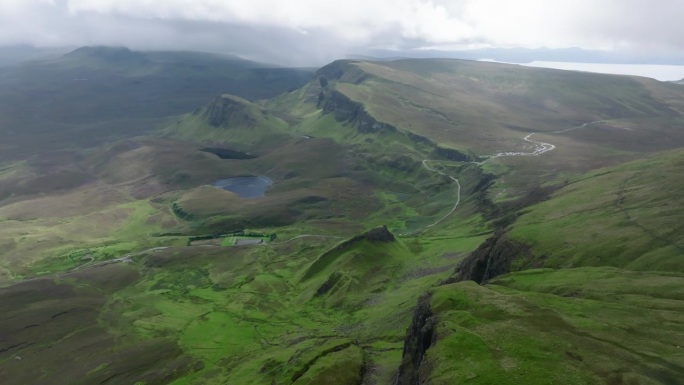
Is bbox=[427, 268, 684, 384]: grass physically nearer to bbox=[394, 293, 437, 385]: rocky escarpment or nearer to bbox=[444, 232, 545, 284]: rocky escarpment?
bbox=[394, 293, 437, 385]: rocky escarpment

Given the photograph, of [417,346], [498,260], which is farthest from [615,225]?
[417,346]

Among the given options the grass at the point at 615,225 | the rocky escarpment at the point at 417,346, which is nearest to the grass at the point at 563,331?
the rocky escarpment at the point at 417,346

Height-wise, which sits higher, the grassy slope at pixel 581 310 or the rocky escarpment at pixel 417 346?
the grassy slope at pixel 581 310

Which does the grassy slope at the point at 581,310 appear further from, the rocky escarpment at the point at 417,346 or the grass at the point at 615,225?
the rocky escarpment at the point at 417,346

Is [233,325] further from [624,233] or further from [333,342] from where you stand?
[624,233]

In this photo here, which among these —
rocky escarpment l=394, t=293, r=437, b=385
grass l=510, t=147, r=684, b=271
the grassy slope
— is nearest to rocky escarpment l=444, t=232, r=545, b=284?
the grassy slope

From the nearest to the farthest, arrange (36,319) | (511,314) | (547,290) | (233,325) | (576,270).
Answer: (511,314) → (547,290) → (576,270) → (233,325) → (36,319)

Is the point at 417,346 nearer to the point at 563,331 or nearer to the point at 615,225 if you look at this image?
the point at 563,331

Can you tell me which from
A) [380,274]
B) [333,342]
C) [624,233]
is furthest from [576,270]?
[380,274]
